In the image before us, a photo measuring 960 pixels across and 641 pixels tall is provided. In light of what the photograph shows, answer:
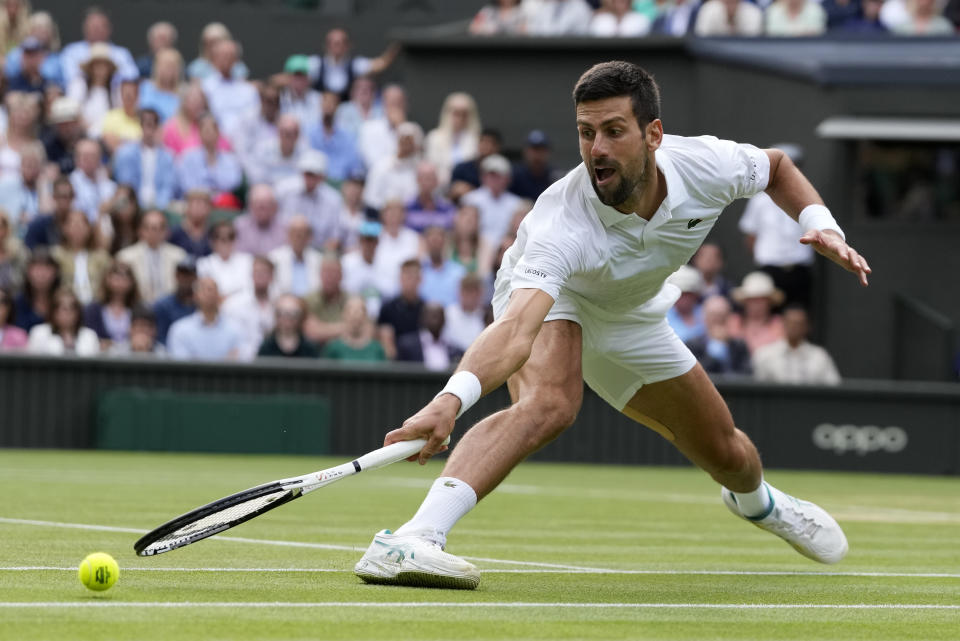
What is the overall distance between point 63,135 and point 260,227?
2343 mm

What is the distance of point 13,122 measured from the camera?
17.6m

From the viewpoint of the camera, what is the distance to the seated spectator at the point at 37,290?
15984 millimetres

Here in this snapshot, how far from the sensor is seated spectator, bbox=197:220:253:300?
1664 centimetres

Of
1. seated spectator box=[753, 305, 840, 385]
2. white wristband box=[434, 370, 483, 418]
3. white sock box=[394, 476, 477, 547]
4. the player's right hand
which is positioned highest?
white wristband box=[434, 370, 483, 418]

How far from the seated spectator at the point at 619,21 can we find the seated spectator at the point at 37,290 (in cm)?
788

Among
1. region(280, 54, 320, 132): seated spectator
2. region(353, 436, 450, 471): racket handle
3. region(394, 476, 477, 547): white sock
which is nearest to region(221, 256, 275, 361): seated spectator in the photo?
region(280, 54, 320, 132): seated spectator

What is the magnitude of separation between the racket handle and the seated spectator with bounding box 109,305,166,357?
11285 millimetres

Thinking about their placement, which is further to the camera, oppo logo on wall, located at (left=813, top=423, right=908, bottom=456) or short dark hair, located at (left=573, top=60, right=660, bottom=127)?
oppo logo on wall, located at (left=813, top=423, right=908, bottom=456)

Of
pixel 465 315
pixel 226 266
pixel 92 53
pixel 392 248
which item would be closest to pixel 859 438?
pixel 465 315

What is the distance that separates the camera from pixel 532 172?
60.7 ft

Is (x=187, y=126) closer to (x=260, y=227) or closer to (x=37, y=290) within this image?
(x=260, y=227)

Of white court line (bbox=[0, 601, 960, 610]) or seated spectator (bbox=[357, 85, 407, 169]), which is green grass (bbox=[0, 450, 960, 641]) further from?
seated spectator (bbox=[357, 85, 407, 169])

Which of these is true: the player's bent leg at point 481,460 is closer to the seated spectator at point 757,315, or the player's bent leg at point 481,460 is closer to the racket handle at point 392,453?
the racket handle at point 392,453

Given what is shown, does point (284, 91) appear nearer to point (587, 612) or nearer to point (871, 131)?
point (871, 131)
